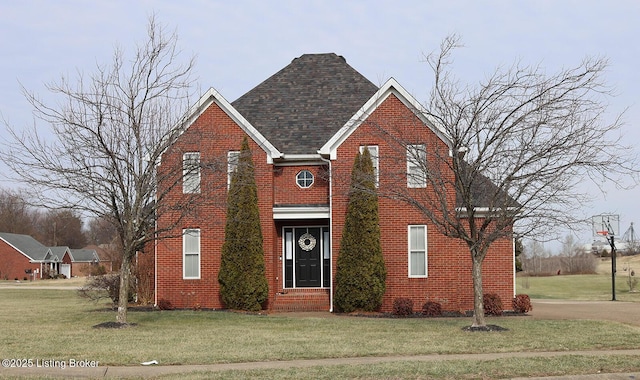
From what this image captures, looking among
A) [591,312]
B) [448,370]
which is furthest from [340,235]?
[448,370]

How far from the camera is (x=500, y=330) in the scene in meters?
17.8

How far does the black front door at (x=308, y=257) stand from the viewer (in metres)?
26.7

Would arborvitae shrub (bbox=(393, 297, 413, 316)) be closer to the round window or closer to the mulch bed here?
the round window

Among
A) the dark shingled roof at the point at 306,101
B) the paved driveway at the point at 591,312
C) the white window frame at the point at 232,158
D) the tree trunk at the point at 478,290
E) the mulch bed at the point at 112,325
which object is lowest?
the paved driveway at the point at 591,312

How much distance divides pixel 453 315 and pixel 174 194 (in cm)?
935

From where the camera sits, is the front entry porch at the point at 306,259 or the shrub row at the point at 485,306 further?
the front entry porch at the point at 306,259

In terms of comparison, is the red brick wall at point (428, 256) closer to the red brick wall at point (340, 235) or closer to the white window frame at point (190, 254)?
the red brick wall at point (340, 235)

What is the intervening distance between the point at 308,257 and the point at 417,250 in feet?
13.6

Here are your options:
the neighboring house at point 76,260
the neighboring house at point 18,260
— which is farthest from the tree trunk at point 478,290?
the neighboring house at point 76,260

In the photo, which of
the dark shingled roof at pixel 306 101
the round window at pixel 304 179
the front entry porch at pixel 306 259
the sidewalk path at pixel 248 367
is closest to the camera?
the sidewalk path at pixel 248 367

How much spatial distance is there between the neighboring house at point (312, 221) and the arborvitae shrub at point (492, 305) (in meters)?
0.97

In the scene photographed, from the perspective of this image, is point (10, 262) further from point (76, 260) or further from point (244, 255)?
point (244, 255)

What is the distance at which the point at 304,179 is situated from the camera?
26.1 meters

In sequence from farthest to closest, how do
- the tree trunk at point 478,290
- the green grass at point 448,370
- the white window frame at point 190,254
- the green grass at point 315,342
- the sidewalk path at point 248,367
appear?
1. the white window frame at point 190,254
2. the tree trunk at point 478,290
3. the green grass at point 315,342
4. the sidewalk path at point 248,367
5. the green grass at point 448,370
